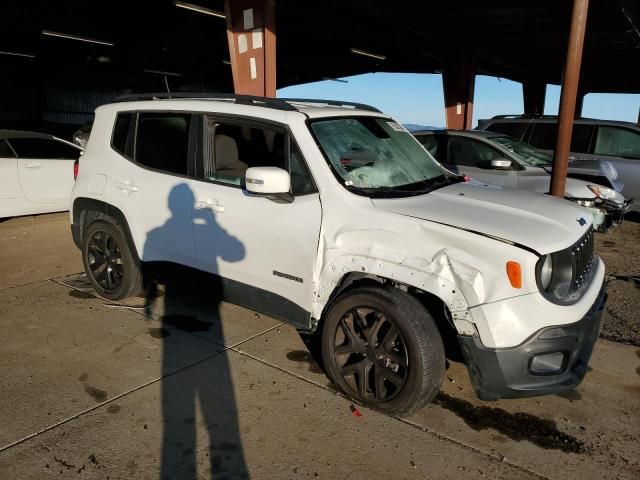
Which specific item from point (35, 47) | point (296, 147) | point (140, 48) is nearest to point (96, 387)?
point (296, 147)

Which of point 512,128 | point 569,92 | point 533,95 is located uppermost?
point 533,95

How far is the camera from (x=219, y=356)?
148 inches

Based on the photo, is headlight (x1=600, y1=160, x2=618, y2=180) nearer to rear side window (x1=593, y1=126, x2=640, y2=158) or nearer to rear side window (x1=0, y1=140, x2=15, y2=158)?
rear side window (x1=593, y1=126, x2=640, y2=158)

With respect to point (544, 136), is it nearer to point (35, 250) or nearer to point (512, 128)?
point (512, 128)

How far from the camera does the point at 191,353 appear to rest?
3.79 metres

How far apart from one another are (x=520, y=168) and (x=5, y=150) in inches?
296

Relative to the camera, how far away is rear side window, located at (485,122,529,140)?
9680 mm

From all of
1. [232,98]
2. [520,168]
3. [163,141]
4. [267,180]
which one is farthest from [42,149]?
[520,168]

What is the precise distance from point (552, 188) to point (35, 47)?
25.5 meters

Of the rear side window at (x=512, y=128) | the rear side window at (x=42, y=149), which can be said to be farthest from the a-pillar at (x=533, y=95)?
the rear side window at (x=42, y=149)

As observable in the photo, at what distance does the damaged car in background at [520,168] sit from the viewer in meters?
6.94

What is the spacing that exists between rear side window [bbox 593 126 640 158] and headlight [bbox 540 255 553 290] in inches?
298

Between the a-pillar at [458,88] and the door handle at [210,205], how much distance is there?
15.0 metres

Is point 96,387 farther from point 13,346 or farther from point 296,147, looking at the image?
point 296,147
